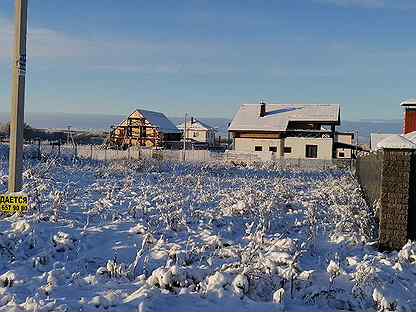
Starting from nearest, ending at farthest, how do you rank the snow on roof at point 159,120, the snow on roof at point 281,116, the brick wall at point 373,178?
the brick wall at point 373,178, the snow on roof at point 281,116, the snow on roof at point 159,120

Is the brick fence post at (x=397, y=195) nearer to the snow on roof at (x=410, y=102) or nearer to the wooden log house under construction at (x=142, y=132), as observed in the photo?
the snow on roof at (x=410, y=102)

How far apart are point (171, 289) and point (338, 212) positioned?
532cm

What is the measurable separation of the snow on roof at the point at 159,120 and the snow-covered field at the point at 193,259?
58942 millimetres

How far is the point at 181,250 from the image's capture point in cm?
732

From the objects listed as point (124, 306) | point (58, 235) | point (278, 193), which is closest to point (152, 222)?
→ point (58, 235)

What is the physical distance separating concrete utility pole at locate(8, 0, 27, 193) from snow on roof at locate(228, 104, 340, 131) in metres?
48.9

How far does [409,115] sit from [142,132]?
133 feet

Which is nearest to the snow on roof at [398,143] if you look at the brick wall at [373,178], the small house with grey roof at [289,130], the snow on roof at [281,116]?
the brick wall at [373,178]

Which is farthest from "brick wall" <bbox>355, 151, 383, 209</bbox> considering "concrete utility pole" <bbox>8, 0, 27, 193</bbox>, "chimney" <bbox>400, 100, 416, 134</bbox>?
"chimney" <bbox>400, 100, 416, 134</bbox>

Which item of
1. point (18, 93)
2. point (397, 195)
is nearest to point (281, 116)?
point (397, 195)

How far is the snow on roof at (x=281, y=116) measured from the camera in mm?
56938

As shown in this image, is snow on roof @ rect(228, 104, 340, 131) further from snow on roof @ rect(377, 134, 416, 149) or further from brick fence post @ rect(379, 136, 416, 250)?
brick fence post @ rect(379, 136, 416, 250)

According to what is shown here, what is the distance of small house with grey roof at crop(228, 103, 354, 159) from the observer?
54688 mm

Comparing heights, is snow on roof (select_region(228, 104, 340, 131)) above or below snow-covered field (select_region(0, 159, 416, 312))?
above
